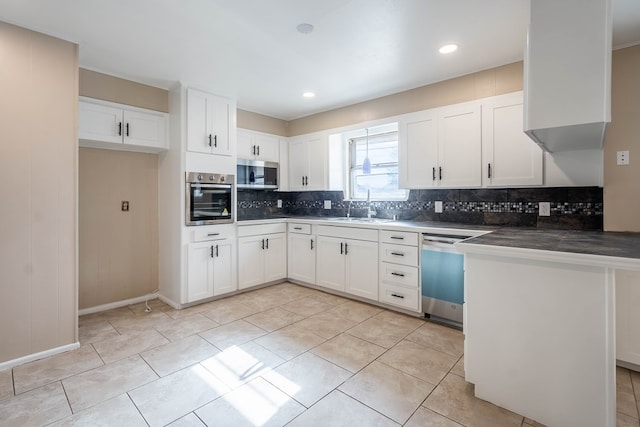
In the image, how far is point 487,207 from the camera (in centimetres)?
319

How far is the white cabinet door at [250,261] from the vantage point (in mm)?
3863

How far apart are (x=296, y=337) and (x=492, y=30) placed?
2952mm

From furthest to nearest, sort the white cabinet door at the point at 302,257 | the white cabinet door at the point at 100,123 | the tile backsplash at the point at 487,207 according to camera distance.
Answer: the white cabinet door at the point at 302,257 → the white cabinet door at the point at 100,123 → the tile backsplash at the point at 487,207

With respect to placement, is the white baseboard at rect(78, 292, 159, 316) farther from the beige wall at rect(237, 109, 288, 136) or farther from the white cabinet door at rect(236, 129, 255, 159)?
the beige wall at rect(237, 109, 288, 136)

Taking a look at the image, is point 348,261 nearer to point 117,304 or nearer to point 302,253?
point 302,253

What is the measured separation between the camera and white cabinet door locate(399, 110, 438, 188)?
3.32 meters

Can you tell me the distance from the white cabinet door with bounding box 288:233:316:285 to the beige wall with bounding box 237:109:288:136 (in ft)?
5.45

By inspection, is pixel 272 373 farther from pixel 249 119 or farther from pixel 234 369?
pixel 249 119

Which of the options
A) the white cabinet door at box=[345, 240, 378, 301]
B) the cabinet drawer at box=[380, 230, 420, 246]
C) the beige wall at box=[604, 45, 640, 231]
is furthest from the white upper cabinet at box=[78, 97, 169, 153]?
the beige wall at box=[604, 45, 640, 231]

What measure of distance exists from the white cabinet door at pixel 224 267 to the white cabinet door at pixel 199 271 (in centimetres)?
6

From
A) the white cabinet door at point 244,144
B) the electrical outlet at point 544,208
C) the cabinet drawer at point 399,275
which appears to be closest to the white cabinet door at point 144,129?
the white cabinet door at point 244,144

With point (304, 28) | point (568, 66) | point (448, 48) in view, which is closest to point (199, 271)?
point (304, 28)

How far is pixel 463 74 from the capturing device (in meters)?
3.15

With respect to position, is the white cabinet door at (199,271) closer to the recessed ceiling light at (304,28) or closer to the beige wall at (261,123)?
the beige wall at (261,123)
